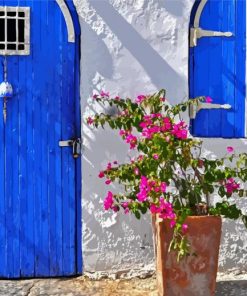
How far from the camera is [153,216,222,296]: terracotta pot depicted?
4.57m

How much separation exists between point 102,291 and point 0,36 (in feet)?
7.14

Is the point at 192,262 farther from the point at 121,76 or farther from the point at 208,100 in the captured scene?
the point at 121,76

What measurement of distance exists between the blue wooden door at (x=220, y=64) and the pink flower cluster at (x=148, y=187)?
112 cm

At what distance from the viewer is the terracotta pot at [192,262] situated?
4566 millimetres

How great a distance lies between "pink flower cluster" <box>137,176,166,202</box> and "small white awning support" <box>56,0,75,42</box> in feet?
4.86

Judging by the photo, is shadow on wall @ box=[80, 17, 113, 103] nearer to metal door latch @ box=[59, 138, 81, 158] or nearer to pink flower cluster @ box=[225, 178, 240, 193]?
metal door latch @ box=[59, 138, 81, 158]

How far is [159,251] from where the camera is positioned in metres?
4.61

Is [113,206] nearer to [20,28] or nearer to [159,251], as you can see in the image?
[159,251]

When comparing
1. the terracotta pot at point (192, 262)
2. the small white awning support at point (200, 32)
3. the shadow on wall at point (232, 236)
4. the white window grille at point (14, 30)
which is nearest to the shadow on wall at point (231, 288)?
the shadow on wall at point (232, 236)

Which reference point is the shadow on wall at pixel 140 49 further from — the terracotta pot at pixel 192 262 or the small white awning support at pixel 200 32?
the terracotta pot at pixel 192 262

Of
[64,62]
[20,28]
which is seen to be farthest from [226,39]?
[20,28]

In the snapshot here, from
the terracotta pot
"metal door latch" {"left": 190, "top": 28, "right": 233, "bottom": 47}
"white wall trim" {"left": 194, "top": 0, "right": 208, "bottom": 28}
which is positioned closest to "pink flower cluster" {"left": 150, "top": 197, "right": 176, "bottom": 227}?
the terracotta pot

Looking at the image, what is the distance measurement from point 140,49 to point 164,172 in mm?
1270

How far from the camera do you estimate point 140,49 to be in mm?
5273
